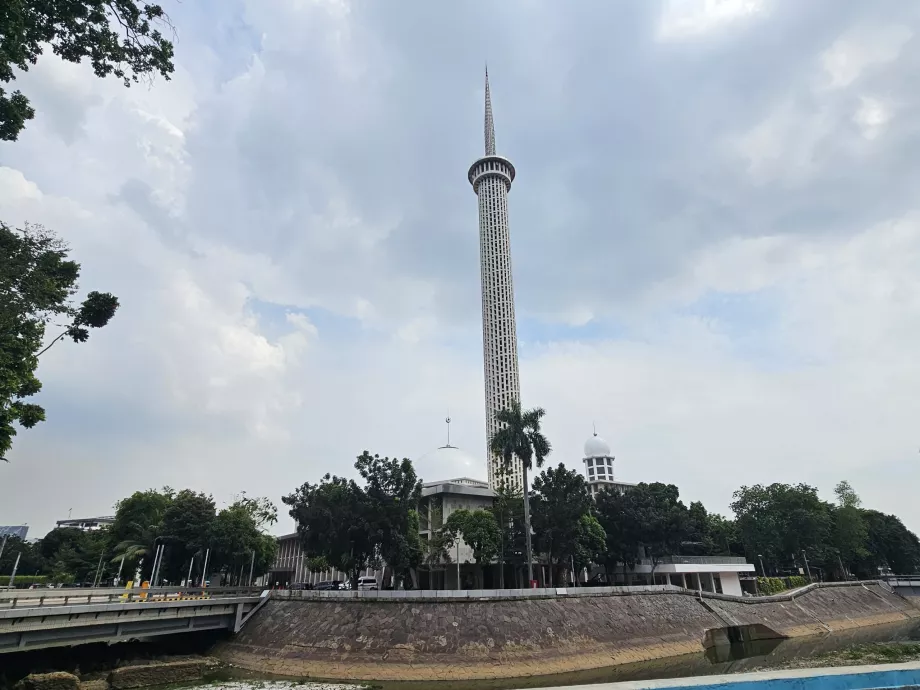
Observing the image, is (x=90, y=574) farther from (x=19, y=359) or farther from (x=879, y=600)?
(x=879, y=600)

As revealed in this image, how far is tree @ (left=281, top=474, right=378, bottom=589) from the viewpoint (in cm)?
4284

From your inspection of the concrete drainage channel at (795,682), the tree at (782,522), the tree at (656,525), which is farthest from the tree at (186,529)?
the tree at (782,522)

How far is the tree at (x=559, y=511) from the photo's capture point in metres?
49.9

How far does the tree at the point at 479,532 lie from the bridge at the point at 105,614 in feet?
59.7

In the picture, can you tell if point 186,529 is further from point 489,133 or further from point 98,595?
point 489,133

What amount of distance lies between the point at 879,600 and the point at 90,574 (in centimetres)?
10031

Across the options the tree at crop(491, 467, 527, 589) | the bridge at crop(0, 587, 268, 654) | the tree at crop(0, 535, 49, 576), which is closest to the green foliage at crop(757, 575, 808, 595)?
the tree at crop(491, 467, 527, 589)

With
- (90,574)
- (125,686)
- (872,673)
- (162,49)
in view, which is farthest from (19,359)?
(90,574)

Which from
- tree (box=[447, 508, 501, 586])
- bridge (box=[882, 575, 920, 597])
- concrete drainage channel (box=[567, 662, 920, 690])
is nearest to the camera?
concrete drainage channel (box=[567, 662, 920, 690])

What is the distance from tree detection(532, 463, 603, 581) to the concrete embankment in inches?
316

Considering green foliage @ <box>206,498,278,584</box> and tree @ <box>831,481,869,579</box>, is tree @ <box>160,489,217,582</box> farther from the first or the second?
tree @ <box>831,481,869,579</box>

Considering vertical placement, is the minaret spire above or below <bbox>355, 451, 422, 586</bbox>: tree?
above

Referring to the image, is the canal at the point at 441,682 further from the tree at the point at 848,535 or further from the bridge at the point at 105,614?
the tree at the point at 848,535

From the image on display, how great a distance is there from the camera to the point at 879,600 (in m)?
64.9
